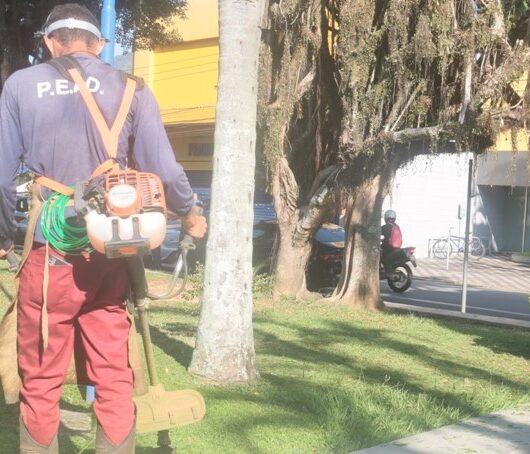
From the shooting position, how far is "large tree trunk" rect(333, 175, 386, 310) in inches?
486

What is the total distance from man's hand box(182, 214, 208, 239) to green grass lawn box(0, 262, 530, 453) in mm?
1622

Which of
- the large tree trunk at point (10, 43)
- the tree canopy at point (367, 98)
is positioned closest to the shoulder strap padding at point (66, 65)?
the tree canopy at point (367, 98)

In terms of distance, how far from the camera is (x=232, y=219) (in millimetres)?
6371

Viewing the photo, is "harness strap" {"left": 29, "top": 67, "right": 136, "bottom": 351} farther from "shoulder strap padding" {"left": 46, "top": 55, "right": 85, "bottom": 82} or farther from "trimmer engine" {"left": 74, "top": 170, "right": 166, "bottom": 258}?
"trimmer engine" {"left": 74, "top": 170, "right": 166, "bottom": 258}

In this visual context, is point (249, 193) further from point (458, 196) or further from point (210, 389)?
point (458, 196)

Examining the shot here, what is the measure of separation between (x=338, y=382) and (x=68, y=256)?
3.74 m

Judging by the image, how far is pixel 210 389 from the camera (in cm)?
615

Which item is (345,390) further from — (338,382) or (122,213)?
(122,213)

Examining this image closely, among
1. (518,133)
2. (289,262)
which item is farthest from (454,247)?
(518,133)

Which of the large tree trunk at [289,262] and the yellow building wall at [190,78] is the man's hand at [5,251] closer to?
the large tree trunk at [289,262]

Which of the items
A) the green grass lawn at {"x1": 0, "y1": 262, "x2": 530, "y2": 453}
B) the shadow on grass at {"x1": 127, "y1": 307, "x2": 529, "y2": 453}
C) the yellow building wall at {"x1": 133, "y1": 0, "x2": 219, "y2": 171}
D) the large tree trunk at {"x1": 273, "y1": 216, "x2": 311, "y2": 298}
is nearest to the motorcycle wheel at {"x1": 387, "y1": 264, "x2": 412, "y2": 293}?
the large tree trunk at {"x1": 273, "y1": 216, "x2": 311, "y2": 298}

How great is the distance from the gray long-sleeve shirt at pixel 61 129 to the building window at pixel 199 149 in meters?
27.9

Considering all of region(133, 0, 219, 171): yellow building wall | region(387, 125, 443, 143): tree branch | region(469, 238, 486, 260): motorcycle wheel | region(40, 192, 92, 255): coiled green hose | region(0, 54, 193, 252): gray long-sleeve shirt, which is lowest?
region(469, 238, 486, 260): motorcycle wheel

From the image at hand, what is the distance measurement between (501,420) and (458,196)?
80.9ft
